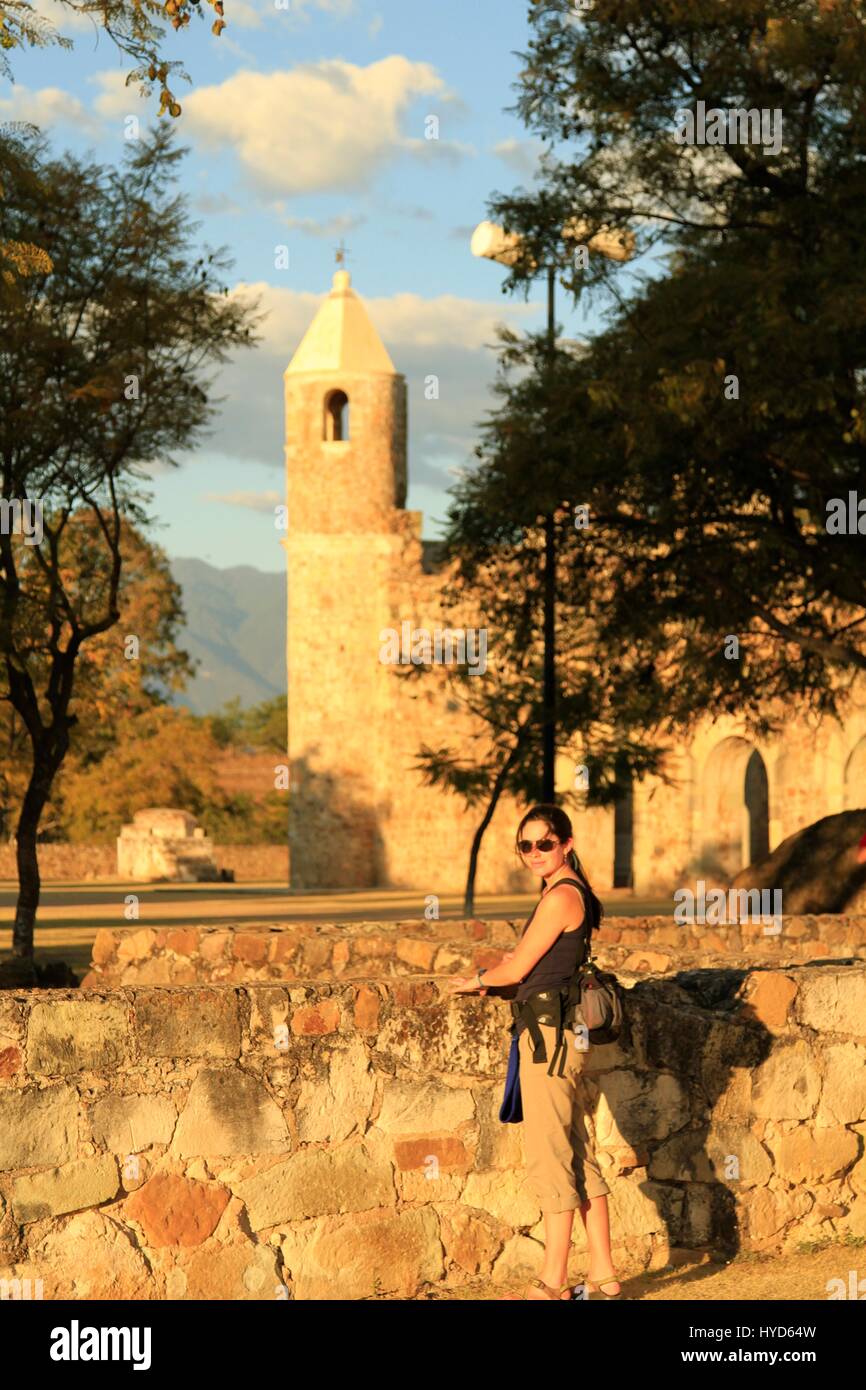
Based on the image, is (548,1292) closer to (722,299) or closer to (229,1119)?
(229,1119)

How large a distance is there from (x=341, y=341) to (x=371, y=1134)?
123 ft

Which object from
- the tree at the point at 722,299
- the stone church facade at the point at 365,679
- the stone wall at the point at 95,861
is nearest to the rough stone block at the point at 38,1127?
the tree at the point at 722,299

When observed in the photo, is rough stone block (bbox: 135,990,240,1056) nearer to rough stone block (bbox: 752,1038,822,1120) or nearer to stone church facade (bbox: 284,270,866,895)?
rough stone block (bbox: 752,1038,822,1120)

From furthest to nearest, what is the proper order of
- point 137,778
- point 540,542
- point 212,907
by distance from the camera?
point 137,778 → point 212,907 → point 540,542

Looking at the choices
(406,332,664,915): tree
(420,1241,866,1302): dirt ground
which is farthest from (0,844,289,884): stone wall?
(420,1241,866,1302): dirt ground

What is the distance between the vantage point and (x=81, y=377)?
Answer: 21234 millimetres

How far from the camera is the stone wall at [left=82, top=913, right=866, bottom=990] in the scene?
10.8 metres

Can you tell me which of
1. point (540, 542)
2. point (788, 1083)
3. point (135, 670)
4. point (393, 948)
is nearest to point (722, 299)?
point (540, 542)

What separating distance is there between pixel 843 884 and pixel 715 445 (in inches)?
203

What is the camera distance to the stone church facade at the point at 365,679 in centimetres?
4016

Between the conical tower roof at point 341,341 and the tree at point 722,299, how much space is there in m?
22.1

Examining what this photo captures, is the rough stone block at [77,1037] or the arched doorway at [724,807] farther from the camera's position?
the arched doorway at [724,807]

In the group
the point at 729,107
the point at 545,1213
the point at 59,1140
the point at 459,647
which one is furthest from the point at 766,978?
the point at 459,647

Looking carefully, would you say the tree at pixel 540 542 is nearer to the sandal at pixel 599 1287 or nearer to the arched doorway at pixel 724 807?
the arched doorway at pixel 724 807
